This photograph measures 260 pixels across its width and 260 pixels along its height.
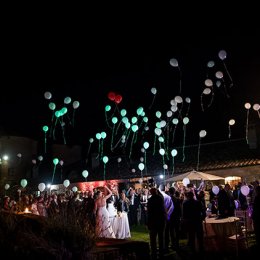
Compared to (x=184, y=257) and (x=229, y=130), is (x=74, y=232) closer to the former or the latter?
(x=184, y=257)

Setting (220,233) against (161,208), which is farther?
(220,233)

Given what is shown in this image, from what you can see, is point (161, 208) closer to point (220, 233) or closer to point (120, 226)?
point (220, 233)

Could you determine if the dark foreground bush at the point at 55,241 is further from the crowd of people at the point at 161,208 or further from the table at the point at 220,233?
the table at the point at 220,233

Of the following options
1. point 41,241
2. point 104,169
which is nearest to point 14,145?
point 104,169

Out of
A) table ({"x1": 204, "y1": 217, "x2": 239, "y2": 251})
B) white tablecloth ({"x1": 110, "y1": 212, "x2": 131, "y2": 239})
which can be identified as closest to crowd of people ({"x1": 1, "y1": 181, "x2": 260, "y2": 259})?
white tablecloth ({"x1": 110, "y1": 212, "x2": 131, "y2": 239})

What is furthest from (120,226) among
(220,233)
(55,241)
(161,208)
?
(55,241)

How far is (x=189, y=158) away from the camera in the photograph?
26.3 metres

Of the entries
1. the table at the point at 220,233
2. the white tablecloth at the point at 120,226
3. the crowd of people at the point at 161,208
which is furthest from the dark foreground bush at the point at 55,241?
the white tablecloth at the point at 120,226

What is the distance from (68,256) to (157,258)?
443 cm

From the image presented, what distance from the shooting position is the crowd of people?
8477mm

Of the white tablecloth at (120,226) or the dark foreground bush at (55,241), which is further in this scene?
the white tablecloth at (120,226)

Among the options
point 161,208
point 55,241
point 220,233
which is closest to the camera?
point 55,241

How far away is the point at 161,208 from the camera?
28.9ft

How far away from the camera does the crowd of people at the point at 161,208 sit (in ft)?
27.8
